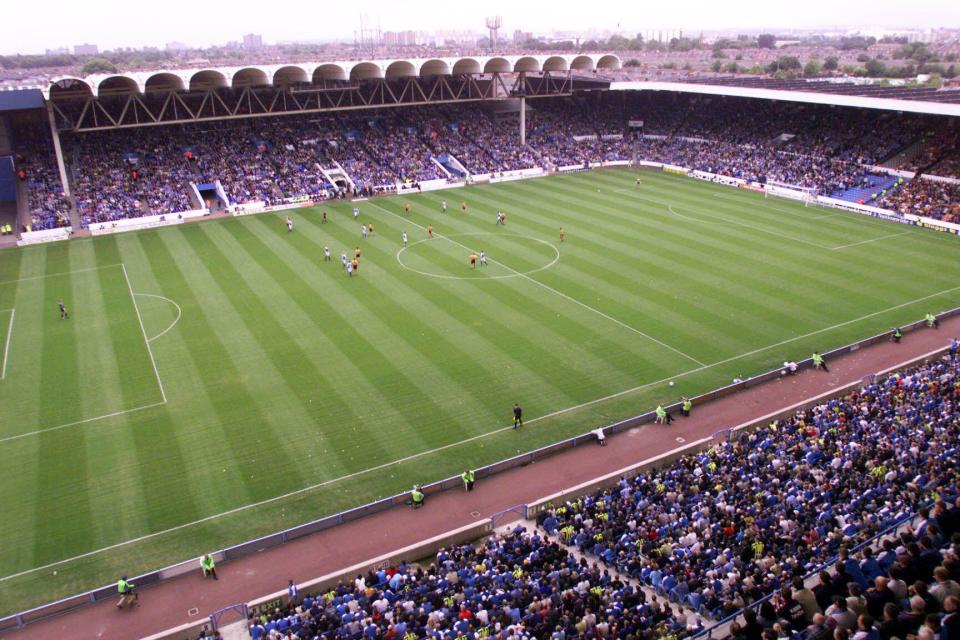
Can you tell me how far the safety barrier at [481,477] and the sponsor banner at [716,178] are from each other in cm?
3861

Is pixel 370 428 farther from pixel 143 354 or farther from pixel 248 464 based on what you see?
pixel 143 354

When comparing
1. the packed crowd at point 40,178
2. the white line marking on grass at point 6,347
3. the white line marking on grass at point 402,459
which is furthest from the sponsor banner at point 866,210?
the packed crowd at point 40,178

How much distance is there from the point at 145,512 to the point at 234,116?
157ft

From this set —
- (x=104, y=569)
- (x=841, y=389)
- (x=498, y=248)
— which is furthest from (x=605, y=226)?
(x=104, y=569)

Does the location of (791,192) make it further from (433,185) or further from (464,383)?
(464,383)

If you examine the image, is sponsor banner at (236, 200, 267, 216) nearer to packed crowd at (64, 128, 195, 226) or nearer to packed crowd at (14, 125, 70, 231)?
packed crowd at (64, 128, 195, 226)

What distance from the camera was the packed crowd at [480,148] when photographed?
189 ft

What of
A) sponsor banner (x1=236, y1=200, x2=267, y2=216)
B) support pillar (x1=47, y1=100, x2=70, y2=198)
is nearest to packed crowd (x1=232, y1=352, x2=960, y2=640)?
sponsor banner (x1=236, y1=200, x2=267, y2=216)

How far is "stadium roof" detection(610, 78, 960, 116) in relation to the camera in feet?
174

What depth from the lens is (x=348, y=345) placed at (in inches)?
1273

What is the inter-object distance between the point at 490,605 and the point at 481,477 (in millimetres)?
7756

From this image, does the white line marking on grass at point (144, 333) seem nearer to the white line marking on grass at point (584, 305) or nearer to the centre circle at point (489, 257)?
the centre circle at point (489, 257)

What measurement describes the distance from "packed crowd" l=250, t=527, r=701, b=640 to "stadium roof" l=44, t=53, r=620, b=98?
52.3 meters

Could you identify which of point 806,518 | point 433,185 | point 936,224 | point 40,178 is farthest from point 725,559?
point 40,178
